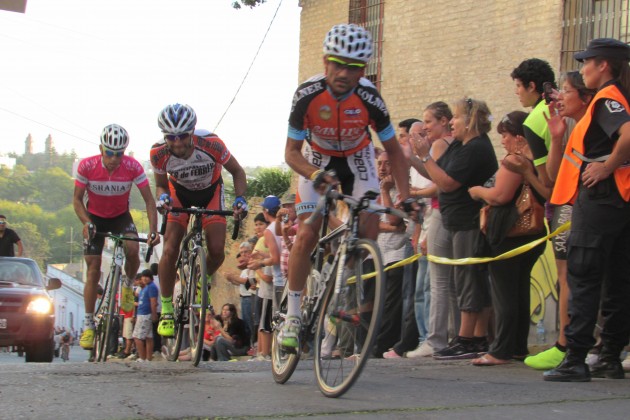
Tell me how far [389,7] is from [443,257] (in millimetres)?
19640

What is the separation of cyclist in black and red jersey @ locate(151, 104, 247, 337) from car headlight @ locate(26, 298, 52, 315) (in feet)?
17.8

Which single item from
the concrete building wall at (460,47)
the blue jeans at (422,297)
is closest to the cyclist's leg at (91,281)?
the blue jeans at (422,297)

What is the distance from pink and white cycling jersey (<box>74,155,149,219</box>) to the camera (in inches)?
448

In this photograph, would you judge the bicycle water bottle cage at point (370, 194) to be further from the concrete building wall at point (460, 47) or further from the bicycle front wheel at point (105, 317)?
the concrete building wall at point (460, 47)

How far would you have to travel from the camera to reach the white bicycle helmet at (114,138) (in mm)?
11125

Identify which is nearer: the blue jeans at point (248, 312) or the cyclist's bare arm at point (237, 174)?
the cyclist's bare arm at point (237, 174)

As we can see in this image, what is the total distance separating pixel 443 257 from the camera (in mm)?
8953

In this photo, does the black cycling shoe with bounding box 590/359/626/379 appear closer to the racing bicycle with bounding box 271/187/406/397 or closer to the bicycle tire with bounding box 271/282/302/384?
the racing bicycle with bounding box 271/187/406/397

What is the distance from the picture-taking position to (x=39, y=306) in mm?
14461

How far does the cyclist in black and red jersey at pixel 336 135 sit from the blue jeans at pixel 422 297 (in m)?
2.79

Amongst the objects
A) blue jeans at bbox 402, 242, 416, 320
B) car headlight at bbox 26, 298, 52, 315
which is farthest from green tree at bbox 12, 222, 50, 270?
blue jeans at bbox 402, 242, 416, 320

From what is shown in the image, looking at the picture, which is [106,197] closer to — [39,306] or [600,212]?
[39,306]

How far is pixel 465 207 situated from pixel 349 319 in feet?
10.0

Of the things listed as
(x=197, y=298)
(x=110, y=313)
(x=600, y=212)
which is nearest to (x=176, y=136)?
(x=197, y=298)
